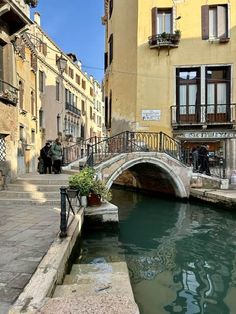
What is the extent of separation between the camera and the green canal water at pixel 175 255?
17.9 ft

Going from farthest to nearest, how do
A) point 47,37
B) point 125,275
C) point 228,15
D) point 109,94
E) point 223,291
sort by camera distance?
1. point 47,37
2. point 109,94
3. point 228,15
4. point 223,291
5. point 125,275

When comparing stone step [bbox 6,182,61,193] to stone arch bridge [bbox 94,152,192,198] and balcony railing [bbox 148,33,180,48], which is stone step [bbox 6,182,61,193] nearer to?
stone arch bridge [bbox 94,152,192,198]

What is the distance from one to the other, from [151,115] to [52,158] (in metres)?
6.49

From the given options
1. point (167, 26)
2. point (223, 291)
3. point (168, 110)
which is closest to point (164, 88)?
point (168, 110)

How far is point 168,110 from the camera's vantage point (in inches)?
708

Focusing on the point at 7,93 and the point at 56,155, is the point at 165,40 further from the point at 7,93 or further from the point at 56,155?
the point at 7,93

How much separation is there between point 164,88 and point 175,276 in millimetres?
13034

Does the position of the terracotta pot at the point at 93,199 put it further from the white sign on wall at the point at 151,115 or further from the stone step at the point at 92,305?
the white sign on wall at the point at 151,115

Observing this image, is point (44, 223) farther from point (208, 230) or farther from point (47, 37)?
point (47, 37)

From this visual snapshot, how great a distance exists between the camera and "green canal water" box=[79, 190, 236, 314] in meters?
5.45

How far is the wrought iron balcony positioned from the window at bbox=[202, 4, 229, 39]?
1.51m

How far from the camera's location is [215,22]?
17.9 metres

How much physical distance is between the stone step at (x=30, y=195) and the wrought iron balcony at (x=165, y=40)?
10569 millimetres

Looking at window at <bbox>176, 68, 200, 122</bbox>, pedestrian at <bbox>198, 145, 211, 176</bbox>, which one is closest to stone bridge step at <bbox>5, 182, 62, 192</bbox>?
pedestrian at <bbox>198, 145, 211, 176</bbox>
